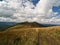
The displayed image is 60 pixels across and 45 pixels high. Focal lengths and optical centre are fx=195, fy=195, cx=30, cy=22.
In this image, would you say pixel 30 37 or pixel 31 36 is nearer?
pixel 30 37

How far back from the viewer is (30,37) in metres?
19.3

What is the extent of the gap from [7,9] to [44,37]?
179 inches

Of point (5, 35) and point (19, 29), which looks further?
point (19, 29)

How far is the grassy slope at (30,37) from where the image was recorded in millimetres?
18391

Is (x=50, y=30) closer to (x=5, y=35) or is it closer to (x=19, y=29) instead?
(x=19, y=29)

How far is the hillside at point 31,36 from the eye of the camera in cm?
1838

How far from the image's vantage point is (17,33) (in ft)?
63.2

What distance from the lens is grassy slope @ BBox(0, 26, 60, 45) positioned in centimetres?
1839

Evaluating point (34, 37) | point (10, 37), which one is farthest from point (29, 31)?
point (10, 37)

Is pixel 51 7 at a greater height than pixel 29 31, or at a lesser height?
greater

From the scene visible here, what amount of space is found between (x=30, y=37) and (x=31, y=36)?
9.0 inches

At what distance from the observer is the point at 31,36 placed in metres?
19.5

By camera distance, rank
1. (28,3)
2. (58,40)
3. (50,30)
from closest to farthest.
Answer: (28,3) → (58,40) → (50,30)

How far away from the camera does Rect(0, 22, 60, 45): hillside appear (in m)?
18.4
